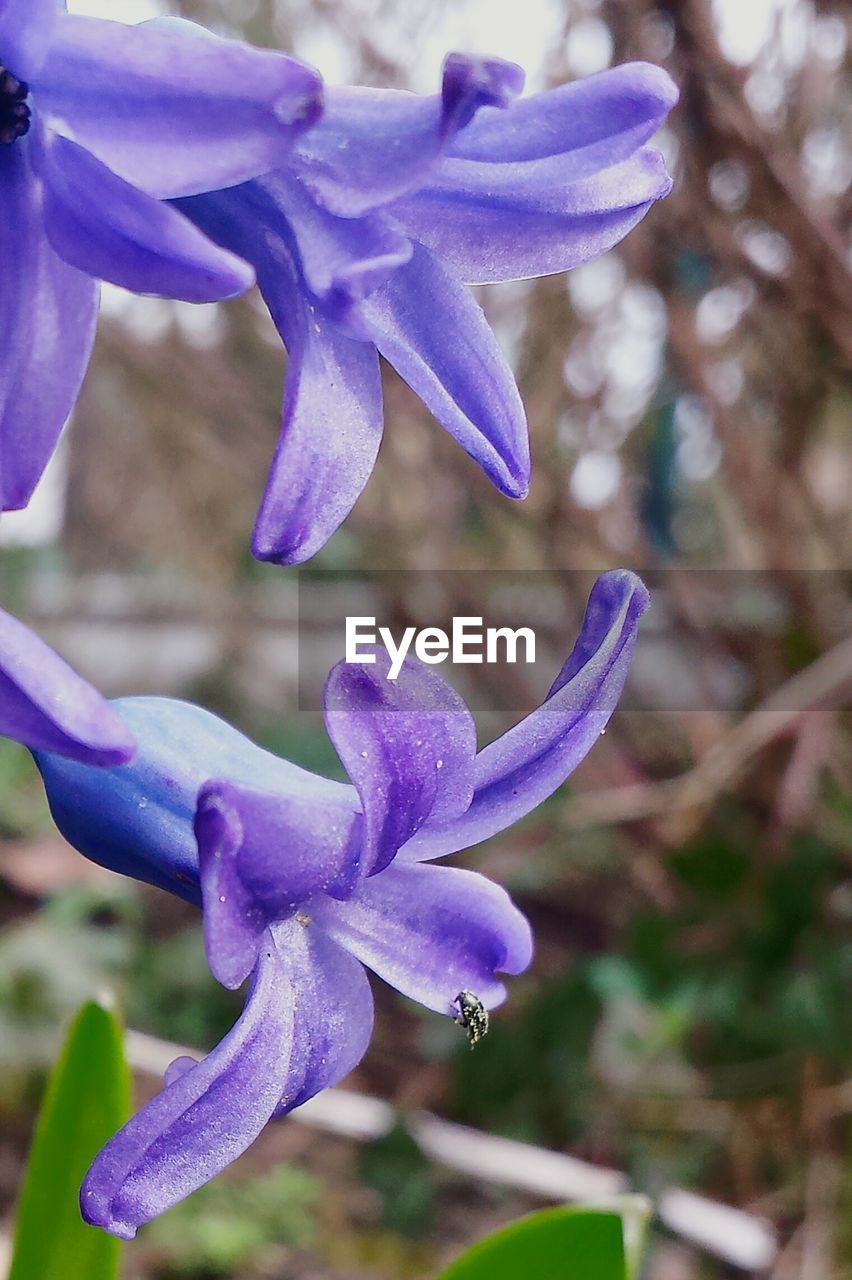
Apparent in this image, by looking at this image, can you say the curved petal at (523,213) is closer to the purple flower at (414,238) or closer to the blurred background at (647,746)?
the purple flower at (414,238)

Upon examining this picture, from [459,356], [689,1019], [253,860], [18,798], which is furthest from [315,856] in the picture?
[18,798]

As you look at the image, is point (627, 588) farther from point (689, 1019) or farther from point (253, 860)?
point (689, 1019)

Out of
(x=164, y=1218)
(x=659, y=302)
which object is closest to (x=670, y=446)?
(x=659, y=302)

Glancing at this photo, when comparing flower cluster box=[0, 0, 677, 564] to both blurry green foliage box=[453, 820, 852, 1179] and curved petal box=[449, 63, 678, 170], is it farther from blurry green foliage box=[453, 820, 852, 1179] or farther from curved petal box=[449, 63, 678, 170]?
blurry green foliage box=[453, 820, 852, 1179]

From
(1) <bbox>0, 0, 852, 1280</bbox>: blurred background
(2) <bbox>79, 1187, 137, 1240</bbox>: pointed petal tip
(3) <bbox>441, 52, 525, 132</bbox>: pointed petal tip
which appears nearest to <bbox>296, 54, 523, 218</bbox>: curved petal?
(3) <bbox>441, 52, 525, 132</bbox>: pointed petal tip

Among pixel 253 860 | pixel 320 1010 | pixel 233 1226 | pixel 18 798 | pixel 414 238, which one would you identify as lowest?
pixel 18 798

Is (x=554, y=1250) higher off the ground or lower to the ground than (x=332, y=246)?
lower

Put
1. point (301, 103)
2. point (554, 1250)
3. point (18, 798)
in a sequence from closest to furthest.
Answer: point (301, 103)
point (554, 1250)
point (18, 798)
